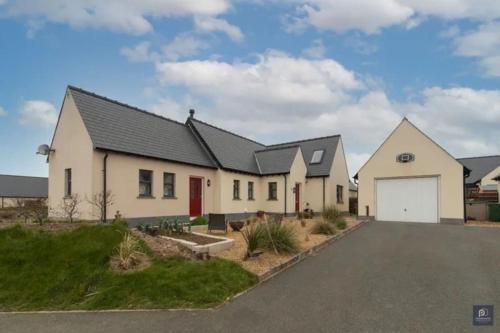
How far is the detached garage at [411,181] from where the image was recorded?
19.0m

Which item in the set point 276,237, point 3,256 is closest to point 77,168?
point 3,256

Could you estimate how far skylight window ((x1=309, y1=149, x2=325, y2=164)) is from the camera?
26.8m

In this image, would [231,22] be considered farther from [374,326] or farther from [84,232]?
[374,326]

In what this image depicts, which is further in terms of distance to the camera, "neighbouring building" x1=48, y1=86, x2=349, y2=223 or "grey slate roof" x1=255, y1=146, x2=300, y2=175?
"grey slate roof" x1=255, y1=146, x2=300, y2=175

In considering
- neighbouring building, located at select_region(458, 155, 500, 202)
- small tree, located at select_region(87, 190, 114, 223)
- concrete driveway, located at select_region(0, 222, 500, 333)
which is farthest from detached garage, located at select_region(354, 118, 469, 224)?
small tree, located at select_region(87, 190, 114, 223)

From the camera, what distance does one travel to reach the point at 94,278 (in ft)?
25.8

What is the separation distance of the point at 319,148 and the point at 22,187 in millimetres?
45437

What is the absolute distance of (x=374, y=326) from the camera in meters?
5.23

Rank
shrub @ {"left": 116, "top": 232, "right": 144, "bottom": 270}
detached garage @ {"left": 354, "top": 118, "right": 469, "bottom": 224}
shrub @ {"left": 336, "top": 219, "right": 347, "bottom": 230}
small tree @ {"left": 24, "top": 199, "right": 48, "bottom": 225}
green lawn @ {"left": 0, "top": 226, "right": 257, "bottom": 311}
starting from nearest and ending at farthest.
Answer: green lawn @ {"left": 0, "top": 226, "right": 257, "bottom": 311}, shrub @ {"left": 116, "top": 232, "right": 144, "bottom": 270}, small tree @ {"left": 24, "top": 199, "right": 48, "bottom": 225}, shrub @ {"left": 336, "top": 219, "right": 347, "bottom": 230}, detached garage @ {"left": 354, "top": 118, "right": 469, "bottom": 224}

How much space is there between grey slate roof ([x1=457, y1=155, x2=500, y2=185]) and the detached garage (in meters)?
17.9

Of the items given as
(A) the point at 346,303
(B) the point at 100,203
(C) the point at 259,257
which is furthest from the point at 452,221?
(B) the point at 100,203

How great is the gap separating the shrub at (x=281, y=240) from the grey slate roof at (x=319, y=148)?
15.2 m

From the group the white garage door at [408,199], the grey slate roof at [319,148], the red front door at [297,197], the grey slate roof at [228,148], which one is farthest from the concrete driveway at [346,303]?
the grey slate roof at [319,148]

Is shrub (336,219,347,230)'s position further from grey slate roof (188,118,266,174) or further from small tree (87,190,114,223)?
small tree (87,190,114,223)
